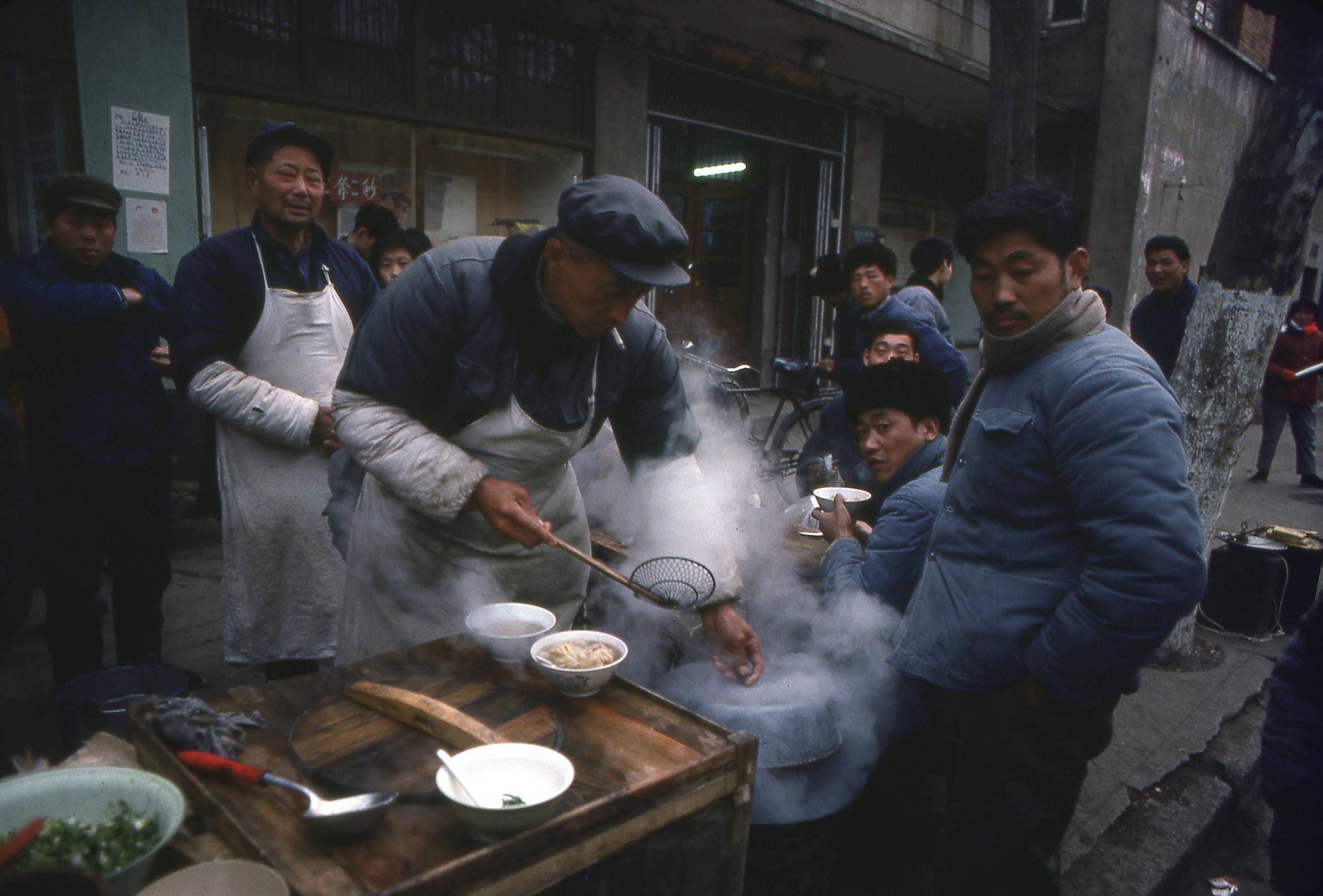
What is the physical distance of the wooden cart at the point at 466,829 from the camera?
52.9 inches

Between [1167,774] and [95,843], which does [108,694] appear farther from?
[1167,774]

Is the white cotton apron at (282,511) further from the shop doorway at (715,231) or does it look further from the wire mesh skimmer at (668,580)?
the shop doorway at (715,231)

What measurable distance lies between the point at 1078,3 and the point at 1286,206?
12437 mm

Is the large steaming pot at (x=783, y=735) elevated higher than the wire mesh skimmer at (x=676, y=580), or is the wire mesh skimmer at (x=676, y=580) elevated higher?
the wire mesh skimmer at (x=676, y=580)

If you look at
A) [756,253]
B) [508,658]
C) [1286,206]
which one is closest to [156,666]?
[508,658]

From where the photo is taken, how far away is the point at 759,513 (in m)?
4.35

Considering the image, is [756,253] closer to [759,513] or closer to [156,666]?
[759,513]

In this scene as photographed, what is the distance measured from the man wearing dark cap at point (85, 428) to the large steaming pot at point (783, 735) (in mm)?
2662

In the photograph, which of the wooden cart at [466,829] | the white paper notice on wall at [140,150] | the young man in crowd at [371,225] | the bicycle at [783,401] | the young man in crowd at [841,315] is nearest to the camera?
the wooden cart at [466,829]

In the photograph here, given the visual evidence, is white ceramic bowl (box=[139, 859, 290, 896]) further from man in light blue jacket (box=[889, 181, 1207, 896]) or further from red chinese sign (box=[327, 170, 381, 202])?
red chinese sign (box=[327, 170, 381, 202])

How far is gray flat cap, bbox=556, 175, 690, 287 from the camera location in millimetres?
2002

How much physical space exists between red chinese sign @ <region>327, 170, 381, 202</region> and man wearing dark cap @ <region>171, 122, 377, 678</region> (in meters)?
4.48

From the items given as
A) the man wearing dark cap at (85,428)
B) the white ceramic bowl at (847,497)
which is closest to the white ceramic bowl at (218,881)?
the white ceramic bowl at (847,497)

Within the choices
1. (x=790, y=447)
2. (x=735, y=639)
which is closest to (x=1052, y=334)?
(x=735, y=639)
